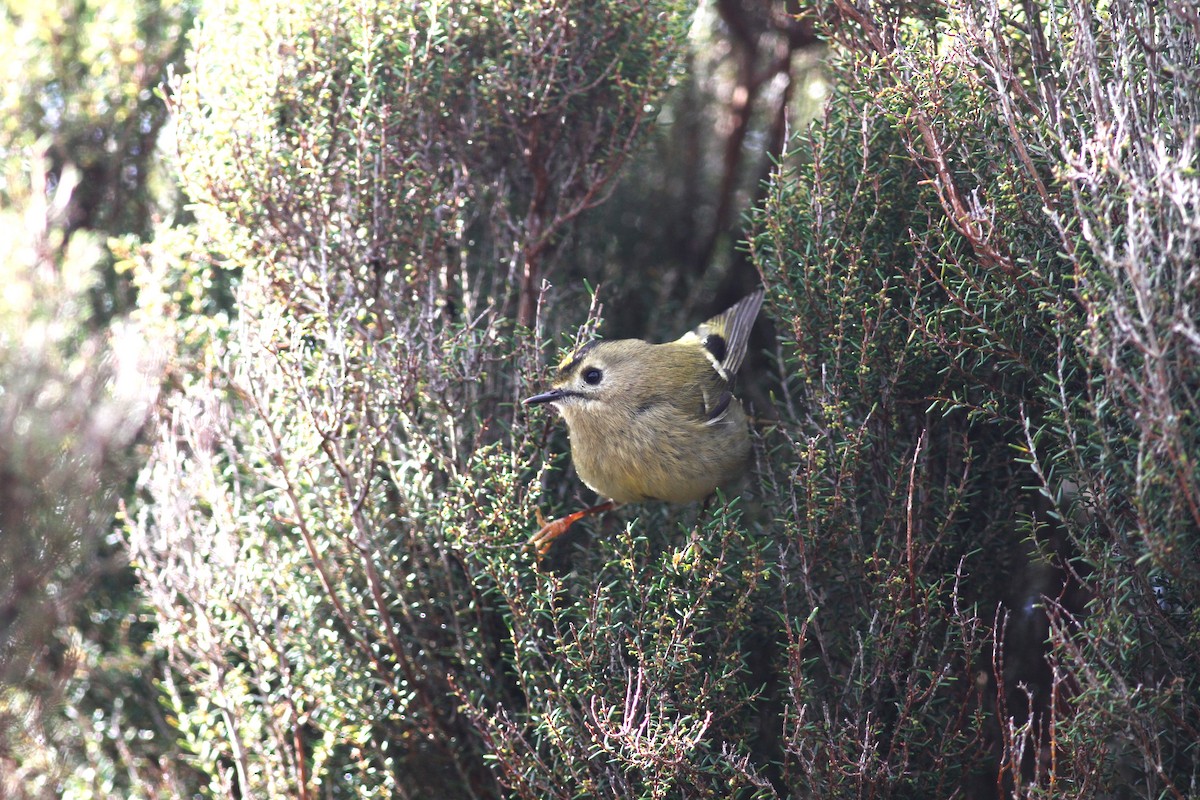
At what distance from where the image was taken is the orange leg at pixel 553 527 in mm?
2398

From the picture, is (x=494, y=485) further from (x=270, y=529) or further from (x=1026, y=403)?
(x=1026, y=403)

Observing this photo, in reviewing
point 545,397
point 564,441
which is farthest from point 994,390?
point 564,441

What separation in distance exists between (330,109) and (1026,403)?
2022 mm

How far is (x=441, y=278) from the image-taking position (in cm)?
271

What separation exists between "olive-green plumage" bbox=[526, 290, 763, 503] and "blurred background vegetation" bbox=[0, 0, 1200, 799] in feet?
Answer: 0.30

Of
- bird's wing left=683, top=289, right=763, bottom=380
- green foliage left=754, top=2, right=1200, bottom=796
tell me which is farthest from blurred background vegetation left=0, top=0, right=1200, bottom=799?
bird's wing left=683, top=289, right=763, bottom=380

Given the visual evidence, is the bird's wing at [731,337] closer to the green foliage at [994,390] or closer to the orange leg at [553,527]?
the green foliage at [994,390]

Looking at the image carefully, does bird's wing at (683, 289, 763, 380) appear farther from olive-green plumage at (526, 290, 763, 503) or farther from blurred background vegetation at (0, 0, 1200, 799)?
blurred background vegetation at (0, 0, 1200, 799)

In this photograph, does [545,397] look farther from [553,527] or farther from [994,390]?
[994,390]

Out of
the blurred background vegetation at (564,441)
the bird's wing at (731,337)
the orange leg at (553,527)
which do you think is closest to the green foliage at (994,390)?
the blurred background vegetation at (564,441)

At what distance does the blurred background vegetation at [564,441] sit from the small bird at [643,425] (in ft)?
0.30

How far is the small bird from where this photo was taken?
8.40 feet

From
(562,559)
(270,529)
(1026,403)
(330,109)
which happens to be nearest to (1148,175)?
(1026,403)

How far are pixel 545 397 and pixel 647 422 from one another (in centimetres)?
33
